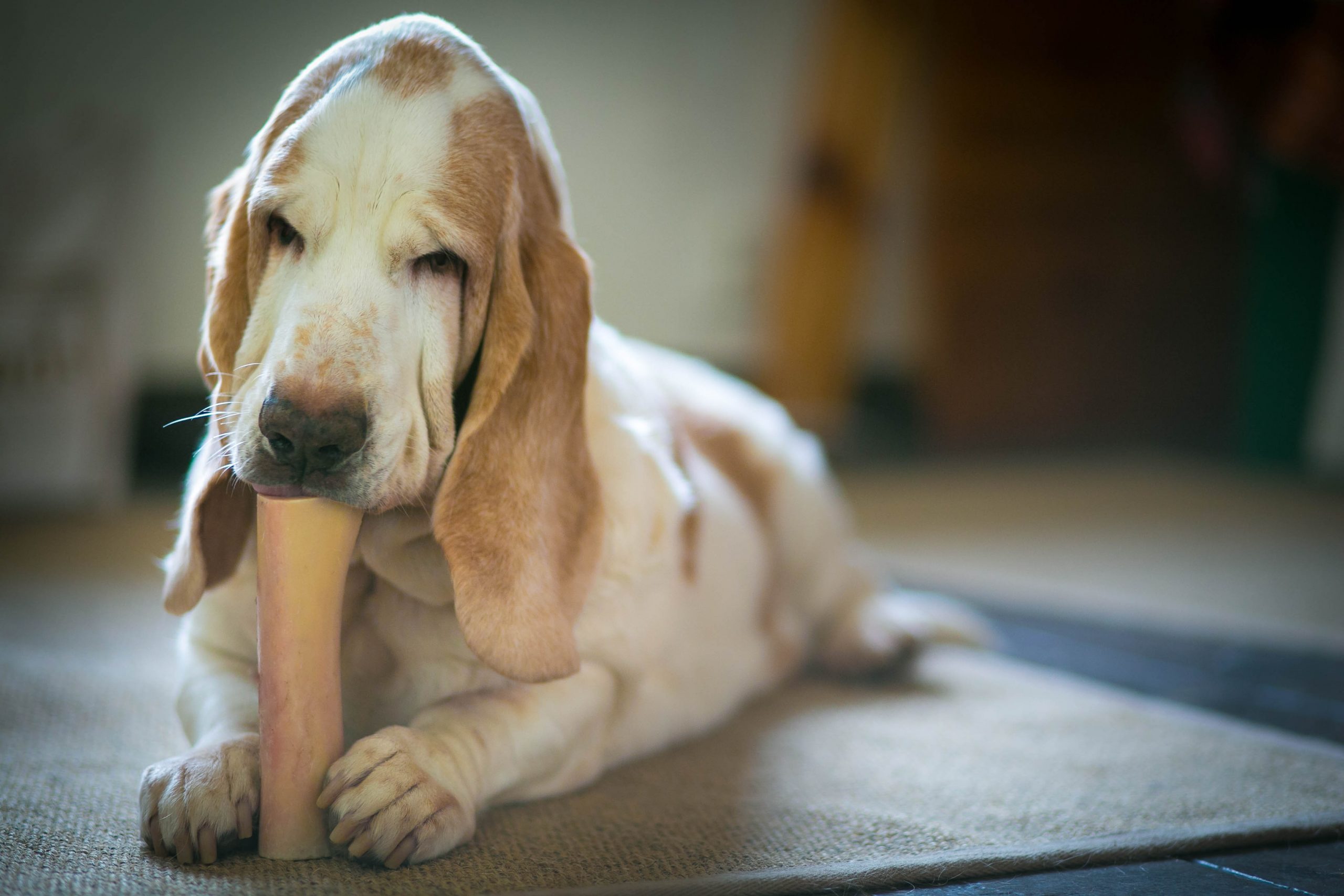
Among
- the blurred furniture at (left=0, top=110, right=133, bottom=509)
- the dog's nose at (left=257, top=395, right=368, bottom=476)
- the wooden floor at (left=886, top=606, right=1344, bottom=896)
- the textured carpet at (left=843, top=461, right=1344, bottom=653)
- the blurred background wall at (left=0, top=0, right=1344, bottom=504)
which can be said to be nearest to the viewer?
the dog's nose at (left=257, top=395, right=368, bottom=476)

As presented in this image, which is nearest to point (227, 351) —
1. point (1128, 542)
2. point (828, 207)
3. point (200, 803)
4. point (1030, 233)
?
point (200, 803)

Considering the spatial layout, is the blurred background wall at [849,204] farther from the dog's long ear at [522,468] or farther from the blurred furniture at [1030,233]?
the dog's long ear at [522,468]

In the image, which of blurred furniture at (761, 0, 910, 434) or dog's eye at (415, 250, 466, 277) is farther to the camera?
blurred furniture at (761, 0, 910, 434)

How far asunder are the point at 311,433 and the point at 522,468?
0.24 metres

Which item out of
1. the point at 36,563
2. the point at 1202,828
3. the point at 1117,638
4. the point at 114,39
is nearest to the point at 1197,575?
the point at 1117,638

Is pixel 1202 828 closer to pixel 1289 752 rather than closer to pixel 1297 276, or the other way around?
pixel 1289 752

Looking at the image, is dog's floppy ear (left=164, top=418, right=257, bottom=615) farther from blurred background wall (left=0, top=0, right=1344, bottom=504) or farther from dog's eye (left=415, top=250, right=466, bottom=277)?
blurred background wall (left=0, top=0, right=1344, bottom=504)

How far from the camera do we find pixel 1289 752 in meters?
1.61

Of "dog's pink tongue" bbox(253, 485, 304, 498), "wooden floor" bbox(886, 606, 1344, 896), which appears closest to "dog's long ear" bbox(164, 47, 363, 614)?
"dog's pink tongue" bbox(253, 485, 304, 498)

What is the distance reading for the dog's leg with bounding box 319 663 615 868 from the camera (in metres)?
1.11

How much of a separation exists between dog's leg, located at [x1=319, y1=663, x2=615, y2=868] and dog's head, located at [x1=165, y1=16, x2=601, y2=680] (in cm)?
10

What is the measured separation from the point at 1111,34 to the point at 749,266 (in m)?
2.16

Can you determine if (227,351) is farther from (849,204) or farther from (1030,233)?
(1030,233)

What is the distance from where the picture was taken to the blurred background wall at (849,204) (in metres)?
3.29
